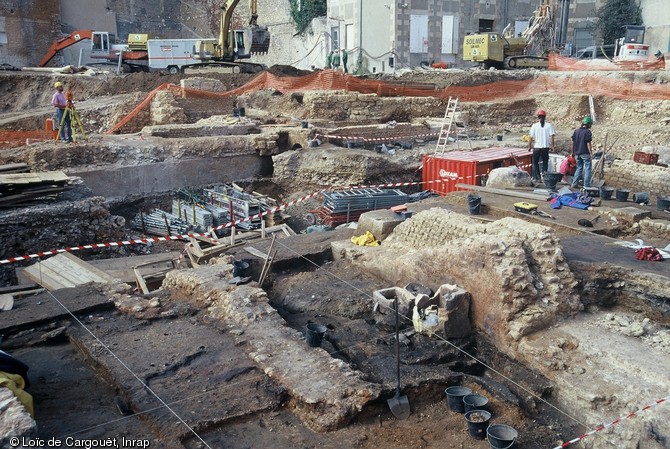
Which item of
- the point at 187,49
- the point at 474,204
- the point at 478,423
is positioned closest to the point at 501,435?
the point at 478,423

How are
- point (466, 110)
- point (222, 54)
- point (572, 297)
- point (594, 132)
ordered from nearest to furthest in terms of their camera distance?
point (572, 297) < point (594, 132) < point (466, 110) < point (222, 54)

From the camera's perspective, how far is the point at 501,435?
5219mm

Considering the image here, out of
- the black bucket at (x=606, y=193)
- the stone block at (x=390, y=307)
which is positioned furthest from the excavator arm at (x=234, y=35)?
the stone block at (x=390, y=307)

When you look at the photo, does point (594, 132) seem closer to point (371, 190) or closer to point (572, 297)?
point (371, 190)

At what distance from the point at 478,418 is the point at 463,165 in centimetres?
841

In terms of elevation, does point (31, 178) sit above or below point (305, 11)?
below

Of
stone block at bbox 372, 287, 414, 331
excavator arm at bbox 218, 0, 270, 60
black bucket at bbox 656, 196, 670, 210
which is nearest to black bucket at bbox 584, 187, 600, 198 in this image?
black bucket at bbox 656, 196, 670, 210

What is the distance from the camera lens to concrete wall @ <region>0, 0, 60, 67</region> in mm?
33531

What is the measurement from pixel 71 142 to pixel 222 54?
11.6 meters

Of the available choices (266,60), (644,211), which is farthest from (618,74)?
(266,60)

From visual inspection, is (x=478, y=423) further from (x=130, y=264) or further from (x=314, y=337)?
(x=130, y=264)

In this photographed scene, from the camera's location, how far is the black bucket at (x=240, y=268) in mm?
8555

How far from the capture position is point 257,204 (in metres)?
13.5

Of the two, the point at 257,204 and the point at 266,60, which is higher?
the point at 266,60
